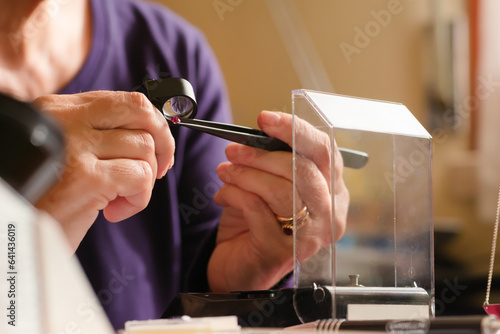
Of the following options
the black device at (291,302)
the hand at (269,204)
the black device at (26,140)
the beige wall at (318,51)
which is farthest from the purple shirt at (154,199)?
the beige wall at (318,51)

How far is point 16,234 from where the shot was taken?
0.83 feet

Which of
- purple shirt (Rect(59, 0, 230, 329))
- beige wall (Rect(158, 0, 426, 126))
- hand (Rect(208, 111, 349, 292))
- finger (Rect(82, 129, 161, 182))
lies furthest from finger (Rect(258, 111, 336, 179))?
beige wall (Rect(158, 0, 426, 126))

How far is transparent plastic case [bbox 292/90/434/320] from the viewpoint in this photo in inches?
14.2

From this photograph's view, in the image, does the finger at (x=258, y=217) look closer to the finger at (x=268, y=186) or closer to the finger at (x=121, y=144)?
the finger at (x=268, y=186)

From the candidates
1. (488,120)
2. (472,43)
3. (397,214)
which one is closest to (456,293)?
(488,120)

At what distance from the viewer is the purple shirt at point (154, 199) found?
604 mm

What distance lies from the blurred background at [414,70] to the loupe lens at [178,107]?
3.09 ft

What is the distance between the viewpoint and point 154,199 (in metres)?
0.65

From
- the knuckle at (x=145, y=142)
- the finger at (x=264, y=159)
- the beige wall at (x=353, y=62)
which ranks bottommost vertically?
the finger at (x=264, y=159)

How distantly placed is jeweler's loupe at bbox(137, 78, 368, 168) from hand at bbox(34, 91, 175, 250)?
13mm

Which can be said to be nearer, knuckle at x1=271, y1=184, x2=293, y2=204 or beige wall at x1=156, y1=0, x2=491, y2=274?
knuckle at x1=271, y1=184, x2=293, y2=204

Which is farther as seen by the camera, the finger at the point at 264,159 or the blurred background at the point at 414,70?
the blurred background at the point at 414,70

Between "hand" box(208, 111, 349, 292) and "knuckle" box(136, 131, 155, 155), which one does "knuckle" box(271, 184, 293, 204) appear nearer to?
"hand" box(208, 111, 349, 292)

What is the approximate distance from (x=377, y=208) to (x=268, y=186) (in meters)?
0.11
